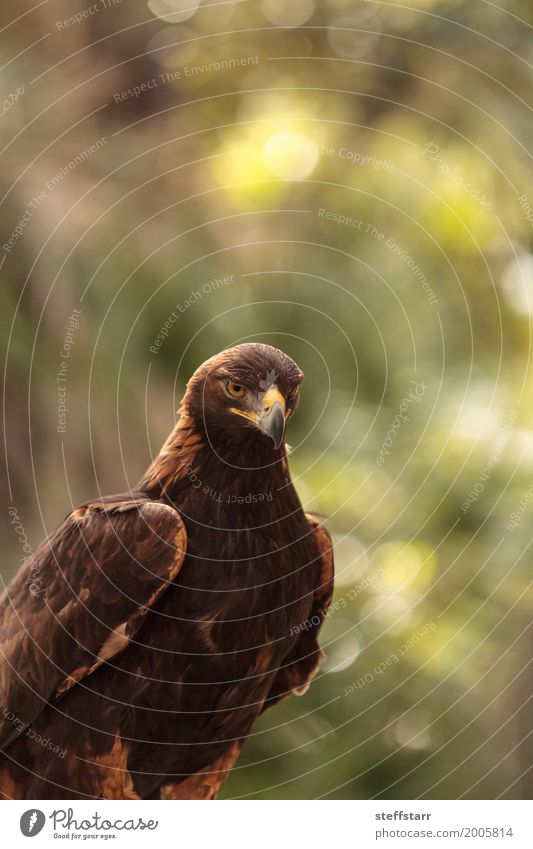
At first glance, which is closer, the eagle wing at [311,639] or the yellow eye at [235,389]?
the yellow eye at [235,389]

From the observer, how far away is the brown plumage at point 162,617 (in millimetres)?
2160

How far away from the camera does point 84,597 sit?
2.27 metres

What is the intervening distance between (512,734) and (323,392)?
1545 mm

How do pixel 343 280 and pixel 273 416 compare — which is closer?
pixel 273 416

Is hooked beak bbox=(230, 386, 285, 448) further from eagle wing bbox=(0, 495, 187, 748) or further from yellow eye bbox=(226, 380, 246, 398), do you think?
eagle wing bbox=(0, 495, 187, 748)

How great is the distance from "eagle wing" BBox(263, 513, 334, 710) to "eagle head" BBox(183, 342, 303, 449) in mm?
510

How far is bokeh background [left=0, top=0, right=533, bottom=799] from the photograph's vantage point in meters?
3.89

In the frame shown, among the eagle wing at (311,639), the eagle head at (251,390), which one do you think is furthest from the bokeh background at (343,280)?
the eagle head at (251,390)

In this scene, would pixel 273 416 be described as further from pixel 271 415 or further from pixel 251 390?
pixel 251 390

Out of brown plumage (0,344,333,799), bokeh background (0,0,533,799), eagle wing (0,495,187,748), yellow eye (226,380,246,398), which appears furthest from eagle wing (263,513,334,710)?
bokeh background (0,0,533,799)

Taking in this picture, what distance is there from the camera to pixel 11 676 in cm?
235

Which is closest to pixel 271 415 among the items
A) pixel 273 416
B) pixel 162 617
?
pixel 273 416

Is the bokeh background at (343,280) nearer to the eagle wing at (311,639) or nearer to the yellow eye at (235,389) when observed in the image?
the eagle wing at (311,639)

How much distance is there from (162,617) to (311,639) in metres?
0.53
